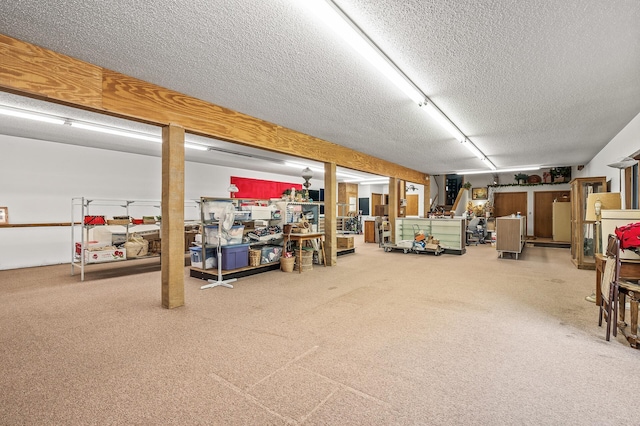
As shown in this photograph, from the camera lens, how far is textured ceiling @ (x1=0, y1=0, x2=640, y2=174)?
2301 millimetres

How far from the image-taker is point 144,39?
8.87ft

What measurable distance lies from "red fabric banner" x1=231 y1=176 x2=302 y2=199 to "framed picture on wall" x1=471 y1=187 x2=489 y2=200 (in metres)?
8.92

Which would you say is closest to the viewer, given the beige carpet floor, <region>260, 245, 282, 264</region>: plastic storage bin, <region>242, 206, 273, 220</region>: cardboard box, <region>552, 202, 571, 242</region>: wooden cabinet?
the beige carpet floor

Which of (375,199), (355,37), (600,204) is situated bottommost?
(600,204)

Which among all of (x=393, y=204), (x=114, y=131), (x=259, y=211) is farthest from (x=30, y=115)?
(x=393, y=204)

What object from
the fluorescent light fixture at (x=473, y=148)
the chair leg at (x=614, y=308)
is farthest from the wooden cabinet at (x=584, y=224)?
the chair leg at (x=614, y=308)

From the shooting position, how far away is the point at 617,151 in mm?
6023

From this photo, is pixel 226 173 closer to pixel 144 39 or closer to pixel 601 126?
pixel 144 39

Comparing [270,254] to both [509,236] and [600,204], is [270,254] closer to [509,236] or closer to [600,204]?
[600,204]

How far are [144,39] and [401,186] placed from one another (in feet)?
37.3

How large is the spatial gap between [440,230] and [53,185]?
10.5 meters

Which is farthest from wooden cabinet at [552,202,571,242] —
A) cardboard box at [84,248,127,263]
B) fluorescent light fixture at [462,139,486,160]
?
cardboard box at [84,248,127,263]

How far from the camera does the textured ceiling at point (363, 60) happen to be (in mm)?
2301

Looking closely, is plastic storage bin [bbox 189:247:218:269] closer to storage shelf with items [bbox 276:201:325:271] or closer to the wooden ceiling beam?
storage shelf with items [bbox 276:201:325:271]
